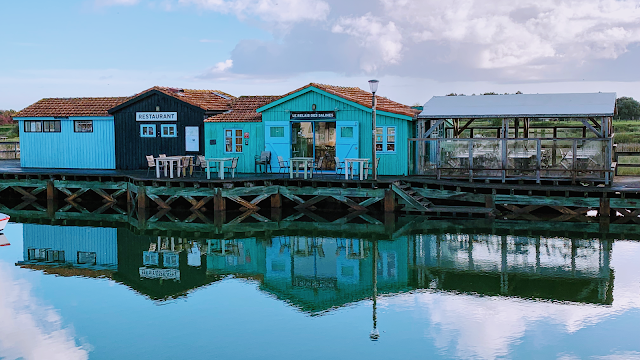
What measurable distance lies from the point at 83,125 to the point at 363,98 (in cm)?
1140

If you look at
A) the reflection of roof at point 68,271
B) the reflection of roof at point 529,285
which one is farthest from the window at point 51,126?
the reflection of roof at point 529,285

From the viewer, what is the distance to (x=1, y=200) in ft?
91.7

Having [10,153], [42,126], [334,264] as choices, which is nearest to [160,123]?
[42,126]

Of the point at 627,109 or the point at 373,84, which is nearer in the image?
the point at 373,84

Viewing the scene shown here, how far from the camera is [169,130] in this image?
27.4 m

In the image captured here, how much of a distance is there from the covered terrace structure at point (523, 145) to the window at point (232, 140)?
244 inches

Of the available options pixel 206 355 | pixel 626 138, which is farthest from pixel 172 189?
pixel 626 138

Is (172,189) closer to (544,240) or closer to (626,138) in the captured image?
(544,240)

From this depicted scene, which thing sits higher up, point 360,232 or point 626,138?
point 626,138

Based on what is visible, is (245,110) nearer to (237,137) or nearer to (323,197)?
(237,137)

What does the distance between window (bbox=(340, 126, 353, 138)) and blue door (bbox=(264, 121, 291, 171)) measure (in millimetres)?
1911

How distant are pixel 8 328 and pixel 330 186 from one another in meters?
12.4

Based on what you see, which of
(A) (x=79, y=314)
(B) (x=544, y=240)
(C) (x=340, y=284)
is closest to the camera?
(A) (x=79, y=314)

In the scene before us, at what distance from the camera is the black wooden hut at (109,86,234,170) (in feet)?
88.5
